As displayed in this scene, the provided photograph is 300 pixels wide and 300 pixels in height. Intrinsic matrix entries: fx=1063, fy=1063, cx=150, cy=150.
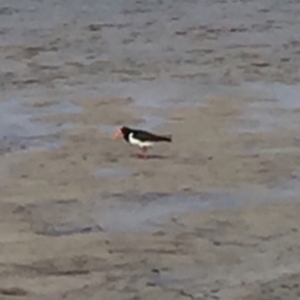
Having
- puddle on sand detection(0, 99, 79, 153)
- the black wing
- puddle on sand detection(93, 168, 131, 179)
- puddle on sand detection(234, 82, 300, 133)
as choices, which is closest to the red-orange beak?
the black wing

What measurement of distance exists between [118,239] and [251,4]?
9.38m

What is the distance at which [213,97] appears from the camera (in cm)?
838

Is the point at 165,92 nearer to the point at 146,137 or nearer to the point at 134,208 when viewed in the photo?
the point at 146,137

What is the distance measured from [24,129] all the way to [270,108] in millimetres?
1895

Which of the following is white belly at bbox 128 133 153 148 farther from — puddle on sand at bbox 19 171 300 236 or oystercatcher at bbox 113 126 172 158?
puddle on sand at bbox 19 171 300 236

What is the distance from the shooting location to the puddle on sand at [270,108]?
7.43m

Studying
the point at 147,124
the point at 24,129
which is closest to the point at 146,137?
the point at 147,124

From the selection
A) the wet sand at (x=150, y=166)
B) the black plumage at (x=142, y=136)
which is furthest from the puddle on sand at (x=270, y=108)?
the black plumage at (x=142, y=136)

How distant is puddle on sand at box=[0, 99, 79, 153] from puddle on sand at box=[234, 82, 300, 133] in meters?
1.29

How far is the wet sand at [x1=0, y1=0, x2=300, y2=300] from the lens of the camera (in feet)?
15.2

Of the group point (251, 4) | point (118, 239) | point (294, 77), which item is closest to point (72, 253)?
point (118, 239)

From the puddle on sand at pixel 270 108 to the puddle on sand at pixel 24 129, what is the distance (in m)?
1.29

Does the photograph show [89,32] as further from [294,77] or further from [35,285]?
[35,285]

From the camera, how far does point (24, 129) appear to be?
733 centimetres
